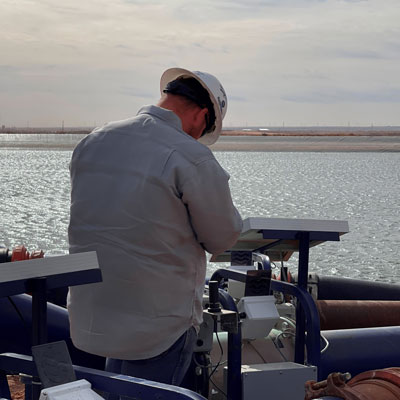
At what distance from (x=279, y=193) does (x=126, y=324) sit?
27034 mm

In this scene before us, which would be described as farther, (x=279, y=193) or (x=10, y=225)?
(x=279, y=193)

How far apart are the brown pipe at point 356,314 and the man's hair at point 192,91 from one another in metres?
2.86

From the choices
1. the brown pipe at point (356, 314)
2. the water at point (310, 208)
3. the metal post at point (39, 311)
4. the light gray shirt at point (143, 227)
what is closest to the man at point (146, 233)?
the light gray shirt at point (143, 227)

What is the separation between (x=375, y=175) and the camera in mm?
40781

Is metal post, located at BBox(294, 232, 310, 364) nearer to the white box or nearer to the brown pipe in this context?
the white box

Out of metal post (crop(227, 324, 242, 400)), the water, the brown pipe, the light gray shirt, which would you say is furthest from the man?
the water

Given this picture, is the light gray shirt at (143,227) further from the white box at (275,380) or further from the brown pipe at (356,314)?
the brown pipe at (356,314)

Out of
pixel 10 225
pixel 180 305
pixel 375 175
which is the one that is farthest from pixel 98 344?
pixel 375 175

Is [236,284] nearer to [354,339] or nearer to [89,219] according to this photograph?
[354,339]

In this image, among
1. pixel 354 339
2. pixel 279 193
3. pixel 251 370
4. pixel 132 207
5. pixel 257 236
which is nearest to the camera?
pixel 132 207

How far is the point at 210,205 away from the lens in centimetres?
226

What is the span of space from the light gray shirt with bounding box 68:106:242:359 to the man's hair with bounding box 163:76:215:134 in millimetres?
109

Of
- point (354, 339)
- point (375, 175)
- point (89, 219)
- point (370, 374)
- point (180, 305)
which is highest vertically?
point (89, 219)

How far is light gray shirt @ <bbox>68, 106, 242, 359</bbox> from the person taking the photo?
2.23m
